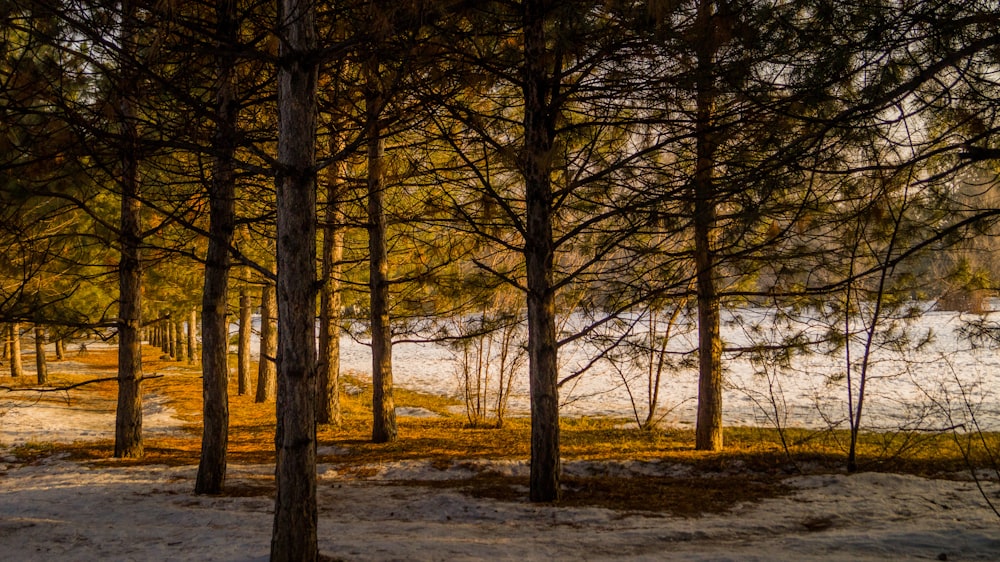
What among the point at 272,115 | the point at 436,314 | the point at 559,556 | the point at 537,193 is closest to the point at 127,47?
the point at 272,115

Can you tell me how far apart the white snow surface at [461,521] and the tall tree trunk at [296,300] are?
20.9 inches

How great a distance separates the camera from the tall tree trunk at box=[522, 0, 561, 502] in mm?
6430

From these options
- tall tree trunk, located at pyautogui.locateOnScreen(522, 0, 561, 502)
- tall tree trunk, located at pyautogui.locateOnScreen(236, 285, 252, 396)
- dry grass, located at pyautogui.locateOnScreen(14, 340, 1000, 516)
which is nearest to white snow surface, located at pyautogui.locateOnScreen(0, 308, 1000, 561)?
dry grass, located at pyautogui.locateOnScreen(14, 340, 1000, 516)

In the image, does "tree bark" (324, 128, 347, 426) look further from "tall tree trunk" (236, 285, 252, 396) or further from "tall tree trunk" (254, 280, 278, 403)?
"tall tree trunk" (236, 285, 252, 396)

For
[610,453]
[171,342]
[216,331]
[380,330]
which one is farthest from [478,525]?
[171,342]

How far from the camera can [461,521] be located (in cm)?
616

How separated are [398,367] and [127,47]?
2616 cm

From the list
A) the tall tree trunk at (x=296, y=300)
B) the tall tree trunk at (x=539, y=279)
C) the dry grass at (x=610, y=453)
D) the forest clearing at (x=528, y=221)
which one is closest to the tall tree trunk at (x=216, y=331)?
the forest clearing at (x=528, y=221)

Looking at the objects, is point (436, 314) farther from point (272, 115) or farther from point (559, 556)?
point (559, 556)

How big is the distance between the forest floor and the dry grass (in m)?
0.05

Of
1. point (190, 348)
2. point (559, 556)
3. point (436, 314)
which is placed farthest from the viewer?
point (190, 348)

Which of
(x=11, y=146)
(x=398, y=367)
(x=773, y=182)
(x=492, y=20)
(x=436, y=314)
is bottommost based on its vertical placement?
(x=398, y=367)

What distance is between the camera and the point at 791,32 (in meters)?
5.26

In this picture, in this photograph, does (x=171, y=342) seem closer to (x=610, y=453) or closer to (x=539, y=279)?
(x=610, y=453)
